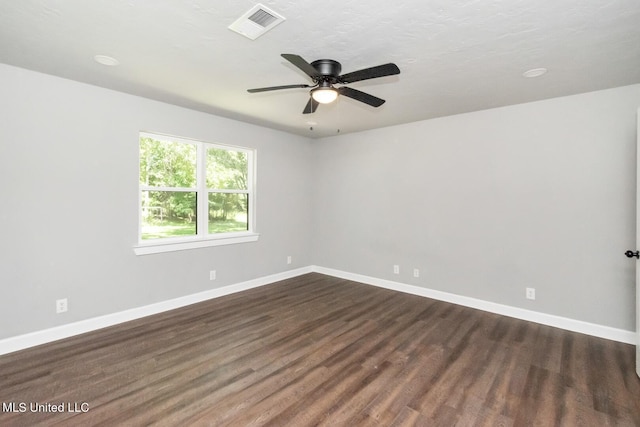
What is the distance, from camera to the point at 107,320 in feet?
10.6

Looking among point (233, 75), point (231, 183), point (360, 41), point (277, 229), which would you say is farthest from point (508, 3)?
point (277, 229)

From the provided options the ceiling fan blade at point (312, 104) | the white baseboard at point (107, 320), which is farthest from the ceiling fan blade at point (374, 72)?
the white baseboard at point (107, 320)

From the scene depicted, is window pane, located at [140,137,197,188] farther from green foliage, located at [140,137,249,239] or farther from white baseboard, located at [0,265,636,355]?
white baseboard, located at [0,265,636,355]

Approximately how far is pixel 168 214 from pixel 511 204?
426 centimetres

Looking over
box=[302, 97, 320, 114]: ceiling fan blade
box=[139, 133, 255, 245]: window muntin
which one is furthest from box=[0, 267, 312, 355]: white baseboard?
box=[302, 97, 320, 114]: ceiling fan blade

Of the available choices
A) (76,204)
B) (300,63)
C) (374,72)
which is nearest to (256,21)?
(300,63)

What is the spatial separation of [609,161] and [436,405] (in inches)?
119

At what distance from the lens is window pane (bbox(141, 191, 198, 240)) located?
3.65 metres

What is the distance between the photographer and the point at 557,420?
6.33 ft

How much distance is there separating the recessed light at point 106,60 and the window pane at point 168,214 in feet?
4.88

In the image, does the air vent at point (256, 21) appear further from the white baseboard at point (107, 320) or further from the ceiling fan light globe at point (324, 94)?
the white baseboard at point (107, 320)

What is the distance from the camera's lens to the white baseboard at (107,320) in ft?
8.96

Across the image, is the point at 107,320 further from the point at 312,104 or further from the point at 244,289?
the point at 312,104

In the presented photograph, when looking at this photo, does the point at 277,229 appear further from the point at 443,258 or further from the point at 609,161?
the point at 609,161
